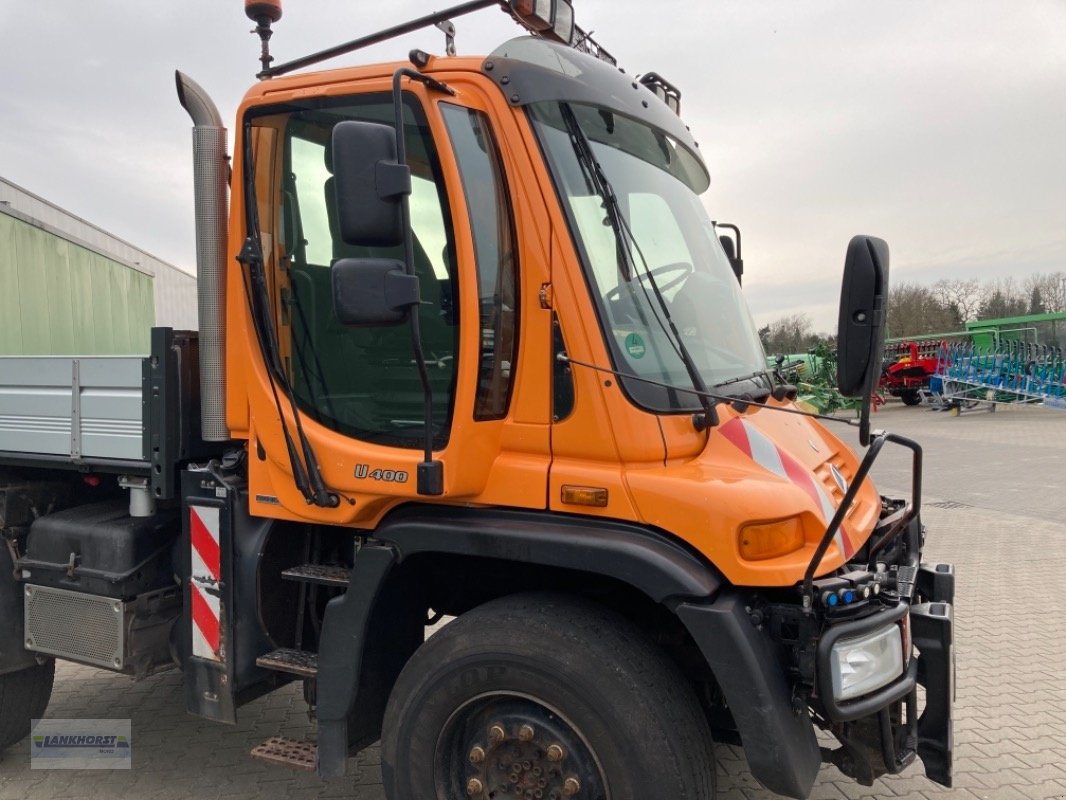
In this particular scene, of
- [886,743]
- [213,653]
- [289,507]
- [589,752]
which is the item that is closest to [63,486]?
[213,653]

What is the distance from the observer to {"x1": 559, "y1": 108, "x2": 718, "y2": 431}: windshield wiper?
8.12ft

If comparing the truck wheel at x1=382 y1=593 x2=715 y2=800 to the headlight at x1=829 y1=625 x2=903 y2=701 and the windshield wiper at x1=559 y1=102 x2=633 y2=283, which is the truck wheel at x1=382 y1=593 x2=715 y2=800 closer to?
the headlight at x1=829 y1=625 x2=903 y2=701

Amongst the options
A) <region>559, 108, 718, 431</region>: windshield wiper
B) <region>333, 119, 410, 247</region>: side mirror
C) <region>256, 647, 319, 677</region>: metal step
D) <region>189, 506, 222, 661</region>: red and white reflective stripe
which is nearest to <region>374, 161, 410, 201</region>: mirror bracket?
<region>333, 119, 410, 247</region>: side mirror

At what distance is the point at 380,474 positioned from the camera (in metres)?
2.60

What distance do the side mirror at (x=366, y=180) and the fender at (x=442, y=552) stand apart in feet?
3.06

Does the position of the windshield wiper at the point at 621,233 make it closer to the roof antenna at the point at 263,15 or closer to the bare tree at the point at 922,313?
the roof antenna at the point at 263,15

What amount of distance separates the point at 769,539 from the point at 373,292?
1.30 m

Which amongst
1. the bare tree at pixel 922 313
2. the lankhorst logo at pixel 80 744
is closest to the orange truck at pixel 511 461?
the lankhorst logo at pixel 80 744

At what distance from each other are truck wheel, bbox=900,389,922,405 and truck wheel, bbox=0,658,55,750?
2792 centimetres

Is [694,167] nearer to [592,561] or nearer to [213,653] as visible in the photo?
[592,561]

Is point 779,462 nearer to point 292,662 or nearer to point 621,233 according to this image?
point 621,233

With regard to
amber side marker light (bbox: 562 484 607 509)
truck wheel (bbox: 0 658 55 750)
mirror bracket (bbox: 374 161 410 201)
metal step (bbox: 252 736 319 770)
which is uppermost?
mirror bracket (bbox: 374 161 410 201)

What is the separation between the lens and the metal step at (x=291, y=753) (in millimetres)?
2828

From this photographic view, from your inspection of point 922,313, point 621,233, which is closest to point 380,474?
point 621,233
